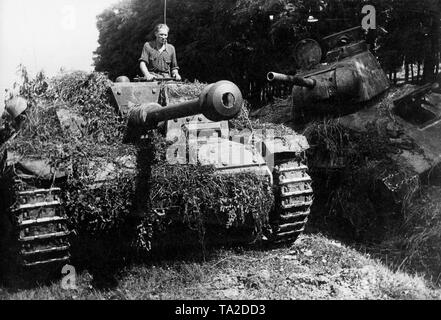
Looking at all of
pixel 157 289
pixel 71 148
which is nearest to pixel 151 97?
pixel 71 148

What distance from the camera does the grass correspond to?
15.7 ft

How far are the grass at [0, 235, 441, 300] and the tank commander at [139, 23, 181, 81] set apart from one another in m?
3.33

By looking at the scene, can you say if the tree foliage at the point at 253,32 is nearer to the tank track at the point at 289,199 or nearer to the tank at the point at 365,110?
the tank at the point at 365,110

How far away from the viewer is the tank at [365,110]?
21.9 ft

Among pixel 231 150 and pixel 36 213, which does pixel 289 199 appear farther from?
pixel 36 213

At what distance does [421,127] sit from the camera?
7.30 m

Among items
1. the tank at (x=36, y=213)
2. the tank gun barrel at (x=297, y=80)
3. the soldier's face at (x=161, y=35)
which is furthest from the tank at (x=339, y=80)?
the tank at (x=36, y=213)

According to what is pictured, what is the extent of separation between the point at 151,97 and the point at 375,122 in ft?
11.4

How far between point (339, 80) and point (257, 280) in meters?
4.18

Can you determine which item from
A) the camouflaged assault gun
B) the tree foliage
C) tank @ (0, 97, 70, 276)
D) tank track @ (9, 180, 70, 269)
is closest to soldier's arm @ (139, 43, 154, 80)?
the camouflaged assault gun

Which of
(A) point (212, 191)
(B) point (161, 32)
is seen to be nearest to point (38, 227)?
(A) point (212, 191)

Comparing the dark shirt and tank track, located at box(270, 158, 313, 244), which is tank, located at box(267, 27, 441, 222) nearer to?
tank track, located at box(270, 158, 313, 244)

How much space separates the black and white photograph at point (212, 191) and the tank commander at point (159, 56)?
0.03m

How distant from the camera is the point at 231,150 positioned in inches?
208
